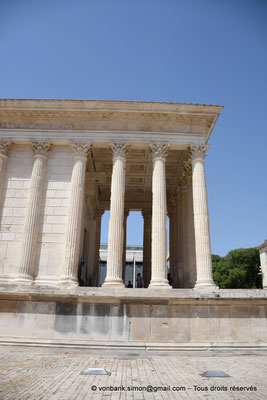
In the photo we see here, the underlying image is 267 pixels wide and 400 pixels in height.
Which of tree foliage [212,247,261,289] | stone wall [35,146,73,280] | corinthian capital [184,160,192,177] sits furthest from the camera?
tree foliage [212,247,261,289]

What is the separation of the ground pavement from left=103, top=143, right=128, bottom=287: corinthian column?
16.4 ft

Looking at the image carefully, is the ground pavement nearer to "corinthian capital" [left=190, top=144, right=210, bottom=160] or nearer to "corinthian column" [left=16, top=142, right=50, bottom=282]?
"corinthian column" [left=16, top=142, right=50, bottom=282]

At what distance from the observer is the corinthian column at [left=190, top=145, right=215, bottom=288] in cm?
1973

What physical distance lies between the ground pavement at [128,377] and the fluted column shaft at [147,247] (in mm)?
16093

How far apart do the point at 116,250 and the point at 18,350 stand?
25.8 feet

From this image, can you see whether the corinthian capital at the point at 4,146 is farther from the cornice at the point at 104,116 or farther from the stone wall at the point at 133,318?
the stone wall at the point at 133,318

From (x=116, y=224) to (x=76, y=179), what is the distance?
4.53 metres

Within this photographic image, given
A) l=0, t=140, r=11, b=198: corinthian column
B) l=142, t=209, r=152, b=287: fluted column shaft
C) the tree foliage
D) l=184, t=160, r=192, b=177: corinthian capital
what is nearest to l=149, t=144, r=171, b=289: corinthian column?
l=184, t=160, r=192, b=177: corinthian capital

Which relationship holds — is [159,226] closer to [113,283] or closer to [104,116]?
[113,283]

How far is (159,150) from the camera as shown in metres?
22.7

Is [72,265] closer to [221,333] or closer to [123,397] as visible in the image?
[221,333]

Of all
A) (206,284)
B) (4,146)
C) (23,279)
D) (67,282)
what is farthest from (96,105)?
(206,284)

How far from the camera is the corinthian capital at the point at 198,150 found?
22.6 meters

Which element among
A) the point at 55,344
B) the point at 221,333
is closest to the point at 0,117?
the point at 55,344
